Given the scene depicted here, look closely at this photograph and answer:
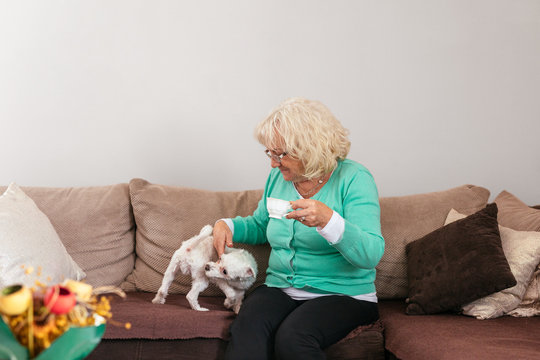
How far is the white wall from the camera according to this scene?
257 centimetres

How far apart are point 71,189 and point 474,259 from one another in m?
1.70

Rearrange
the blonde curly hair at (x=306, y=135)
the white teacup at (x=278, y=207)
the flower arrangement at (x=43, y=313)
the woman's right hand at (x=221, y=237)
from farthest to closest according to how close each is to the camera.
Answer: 1. the woman's right hand at (x=221, y=237)
2. the blonde curly hair at (x=306, y=135)
3. the white teacup at (x=278, y=207)
4. the flower arrangement at (x=43, y=313)

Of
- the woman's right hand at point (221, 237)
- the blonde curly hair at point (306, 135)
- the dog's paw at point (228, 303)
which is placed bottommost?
the dog's paw at point (228, 303)

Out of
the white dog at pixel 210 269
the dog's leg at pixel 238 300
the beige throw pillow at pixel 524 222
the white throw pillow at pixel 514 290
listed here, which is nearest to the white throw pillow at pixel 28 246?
the white dog at pixel 210 269

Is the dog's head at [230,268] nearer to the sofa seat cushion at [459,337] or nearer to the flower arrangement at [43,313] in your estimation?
the sofa seat cushion at [459,337]

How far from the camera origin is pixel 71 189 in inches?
90.6

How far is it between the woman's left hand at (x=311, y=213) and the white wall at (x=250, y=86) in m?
1.12

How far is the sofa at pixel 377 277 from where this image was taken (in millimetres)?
1664

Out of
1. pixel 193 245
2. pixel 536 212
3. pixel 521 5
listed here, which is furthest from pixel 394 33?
pixel 193 245

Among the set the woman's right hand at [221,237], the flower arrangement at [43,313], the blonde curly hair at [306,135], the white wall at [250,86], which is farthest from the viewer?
the white wall at [250,86]

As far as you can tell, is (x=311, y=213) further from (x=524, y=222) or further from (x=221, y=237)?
(x=524, y=222)

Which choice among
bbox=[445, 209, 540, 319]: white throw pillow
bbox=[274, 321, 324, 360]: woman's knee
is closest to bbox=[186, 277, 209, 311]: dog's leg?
bbox=[274, 321, 324, 360]: woman's knee

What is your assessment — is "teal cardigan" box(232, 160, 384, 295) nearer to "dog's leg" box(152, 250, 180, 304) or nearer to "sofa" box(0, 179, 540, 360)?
"sofa" box(0, 179, 540, 360)

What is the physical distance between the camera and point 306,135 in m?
1.75
